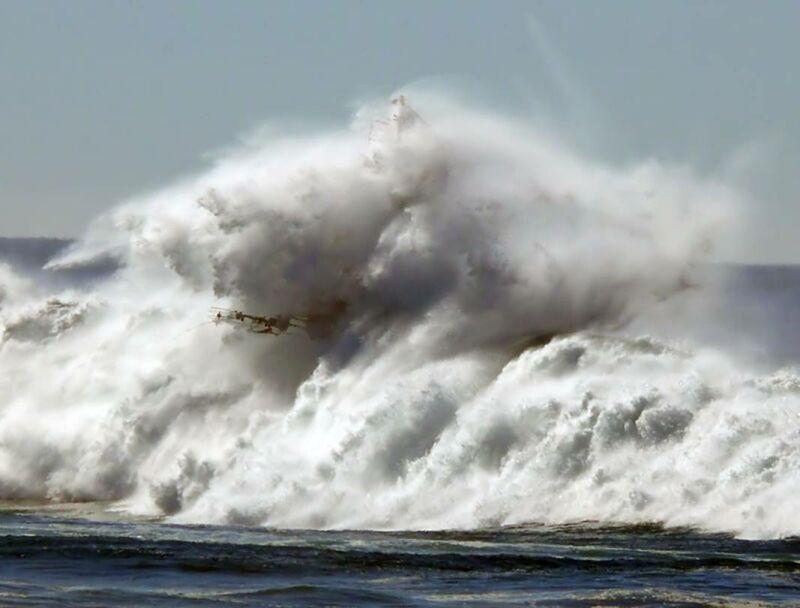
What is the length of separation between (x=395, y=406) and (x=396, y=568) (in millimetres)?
8902

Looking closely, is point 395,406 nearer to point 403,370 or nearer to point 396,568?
point 403,370

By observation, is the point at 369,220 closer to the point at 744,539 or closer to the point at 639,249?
the point at 639,249

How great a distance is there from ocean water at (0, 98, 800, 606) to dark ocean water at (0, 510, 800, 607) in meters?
0.09

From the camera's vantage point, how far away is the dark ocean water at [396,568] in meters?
29.1

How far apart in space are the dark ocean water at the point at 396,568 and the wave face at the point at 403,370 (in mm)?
2078

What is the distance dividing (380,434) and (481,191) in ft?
26.2

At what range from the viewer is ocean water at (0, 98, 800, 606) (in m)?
31.8

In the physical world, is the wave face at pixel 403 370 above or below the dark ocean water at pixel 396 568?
above

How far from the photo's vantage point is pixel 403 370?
42.7 m

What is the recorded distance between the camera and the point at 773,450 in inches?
1422

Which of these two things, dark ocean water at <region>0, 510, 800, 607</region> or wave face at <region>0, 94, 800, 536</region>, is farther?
wave face at <region>0, 94, 800, 536</region>

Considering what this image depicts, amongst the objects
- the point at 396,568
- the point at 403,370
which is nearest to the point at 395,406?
the point at 403,370

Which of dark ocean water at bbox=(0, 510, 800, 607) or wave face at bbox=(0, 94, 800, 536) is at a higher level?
wave face at bbox=(0, 94, 800, 536)

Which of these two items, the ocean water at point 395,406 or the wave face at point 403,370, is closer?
the ocean water at point 395,406
